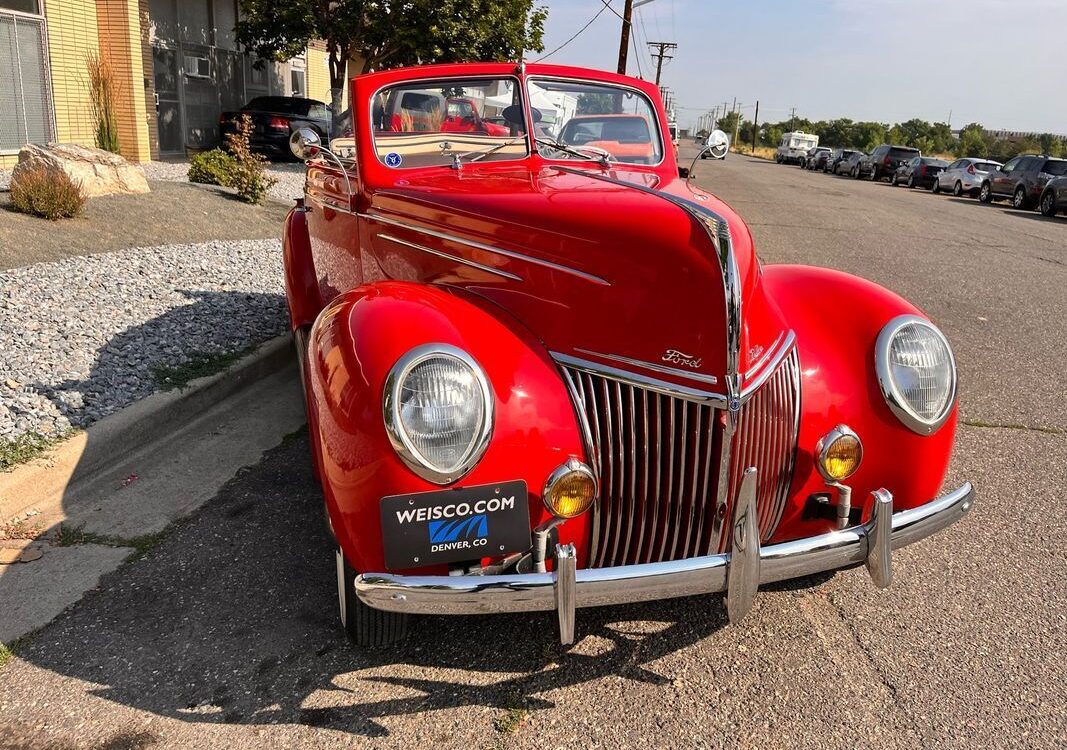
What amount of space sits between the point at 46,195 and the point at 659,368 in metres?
7.31

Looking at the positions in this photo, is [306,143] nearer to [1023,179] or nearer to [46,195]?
[46,195]

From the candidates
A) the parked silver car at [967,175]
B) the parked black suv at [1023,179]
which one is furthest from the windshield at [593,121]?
the parked silver car at [967,175]

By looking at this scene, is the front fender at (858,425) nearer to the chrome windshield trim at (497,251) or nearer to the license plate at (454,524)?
the chrome windshield trim at (497,251)

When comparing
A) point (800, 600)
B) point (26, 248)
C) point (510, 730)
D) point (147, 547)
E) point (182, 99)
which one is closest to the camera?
point (510, 730)

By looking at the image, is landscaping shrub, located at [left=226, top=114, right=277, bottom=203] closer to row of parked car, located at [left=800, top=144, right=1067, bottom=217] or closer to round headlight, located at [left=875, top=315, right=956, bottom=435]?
round headlight, located at [left=875, top=315, right=956, bottom=435]

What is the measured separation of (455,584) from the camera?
214 centimetres

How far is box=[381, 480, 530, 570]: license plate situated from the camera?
2170mm

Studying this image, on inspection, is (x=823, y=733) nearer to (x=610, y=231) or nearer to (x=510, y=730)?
(x=510, y=730)

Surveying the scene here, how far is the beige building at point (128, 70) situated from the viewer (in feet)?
40.2

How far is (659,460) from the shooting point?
7.91ft

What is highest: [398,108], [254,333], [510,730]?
Result: [398,108]

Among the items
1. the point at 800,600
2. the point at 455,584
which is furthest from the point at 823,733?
the point at 455,584

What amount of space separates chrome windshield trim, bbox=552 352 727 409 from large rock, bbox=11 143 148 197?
768 cm

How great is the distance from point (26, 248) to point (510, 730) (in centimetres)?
625
